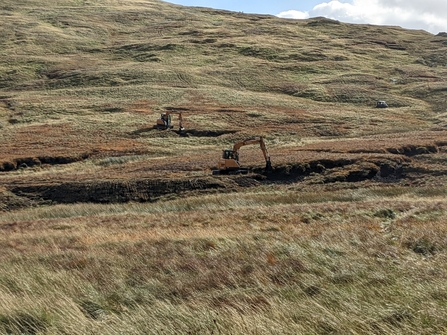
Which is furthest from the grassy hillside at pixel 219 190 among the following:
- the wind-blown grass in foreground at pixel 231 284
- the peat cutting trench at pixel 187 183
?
the peat cutting trench at pixel 187 183

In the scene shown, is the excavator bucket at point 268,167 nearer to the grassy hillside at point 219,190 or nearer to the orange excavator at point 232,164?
the orange excavator at point 232,164

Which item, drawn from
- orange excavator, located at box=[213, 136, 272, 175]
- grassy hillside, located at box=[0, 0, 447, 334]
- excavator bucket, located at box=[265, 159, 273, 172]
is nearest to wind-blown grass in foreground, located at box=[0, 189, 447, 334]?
grassy hillside, located at box=[0, 0, 447, 334]

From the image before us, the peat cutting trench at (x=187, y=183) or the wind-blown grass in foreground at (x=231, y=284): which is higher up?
the wind-blown grass in foreground at (x=231, y=284)

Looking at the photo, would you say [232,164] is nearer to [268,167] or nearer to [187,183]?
[268,167]

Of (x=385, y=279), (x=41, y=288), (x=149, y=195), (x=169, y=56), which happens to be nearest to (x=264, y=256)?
(x=385, y=279)

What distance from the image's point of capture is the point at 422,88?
275ft

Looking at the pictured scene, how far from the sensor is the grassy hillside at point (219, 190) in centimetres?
615

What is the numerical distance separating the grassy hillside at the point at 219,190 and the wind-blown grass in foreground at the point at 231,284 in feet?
0.12

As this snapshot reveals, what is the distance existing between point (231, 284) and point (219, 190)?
73.6 ft

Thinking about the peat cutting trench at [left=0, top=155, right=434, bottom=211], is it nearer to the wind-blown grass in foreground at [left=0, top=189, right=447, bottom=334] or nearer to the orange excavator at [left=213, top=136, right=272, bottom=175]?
the orange excavator at [left=213, top=136, right=272, bottom=175]

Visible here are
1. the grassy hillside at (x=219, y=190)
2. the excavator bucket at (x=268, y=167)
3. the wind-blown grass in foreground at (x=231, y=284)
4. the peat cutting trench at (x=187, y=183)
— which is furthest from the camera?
the excavator bucket at (x=268, y=167)

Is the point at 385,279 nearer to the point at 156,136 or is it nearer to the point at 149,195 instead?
the point at 149,195

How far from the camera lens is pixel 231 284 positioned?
293 inches

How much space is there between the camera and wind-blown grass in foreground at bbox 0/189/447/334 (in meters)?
5.35
